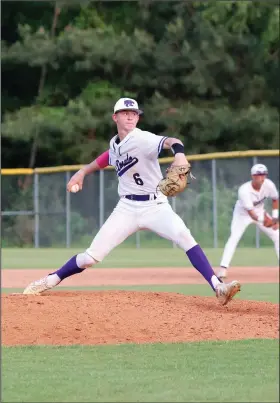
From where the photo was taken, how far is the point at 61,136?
29719mm

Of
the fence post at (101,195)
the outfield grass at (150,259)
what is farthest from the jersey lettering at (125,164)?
the fence post at (101,195)

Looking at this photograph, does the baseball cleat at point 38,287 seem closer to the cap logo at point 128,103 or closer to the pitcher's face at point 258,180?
the cap logo at point 128,103

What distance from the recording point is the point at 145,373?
5.35m

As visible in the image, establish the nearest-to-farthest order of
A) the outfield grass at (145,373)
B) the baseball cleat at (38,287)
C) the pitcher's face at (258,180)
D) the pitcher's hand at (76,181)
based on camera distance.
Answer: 1. the outfield grass at (145,373)
2. the pitcher's hand at (76,181)
3. the baseball cleat at (38,287)
4. the pitcher's face at (258,180)

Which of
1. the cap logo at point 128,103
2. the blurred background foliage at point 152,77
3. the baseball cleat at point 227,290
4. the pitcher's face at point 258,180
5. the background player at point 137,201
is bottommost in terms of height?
the baseball cleat at point 227,290

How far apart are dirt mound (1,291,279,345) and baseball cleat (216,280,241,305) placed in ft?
0.41

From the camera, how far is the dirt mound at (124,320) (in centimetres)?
682

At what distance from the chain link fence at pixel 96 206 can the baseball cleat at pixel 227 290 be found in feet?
50.5

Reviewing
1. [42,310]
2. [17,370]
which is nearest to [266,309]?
[42,310]

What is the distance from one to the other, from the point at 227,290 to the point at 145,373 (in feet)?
7.55

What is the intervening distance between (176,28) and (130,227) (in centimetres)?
2219

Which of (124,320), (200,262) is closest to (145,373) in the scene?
(124,320)

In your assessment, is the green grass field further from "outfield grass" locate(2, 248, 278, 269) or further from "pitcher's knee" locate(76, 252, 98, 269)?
"outfield grass" locate(2, 248, 278, 269)

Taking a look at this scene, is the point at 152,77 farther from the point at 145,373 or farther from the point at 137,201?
the point at 145,373
